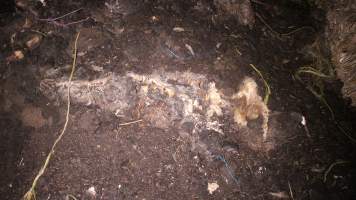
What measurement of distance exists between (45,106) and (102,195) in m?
0.73

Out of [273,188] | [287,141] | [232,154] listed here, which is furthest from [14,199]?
[287,141]

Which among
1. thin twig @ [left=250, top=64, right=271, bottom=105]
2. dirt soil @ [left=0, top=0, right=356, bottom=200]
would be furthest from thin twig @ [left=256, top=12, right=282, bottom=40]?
thin twig @ [left=250, top=64, right=271, bottom=105]

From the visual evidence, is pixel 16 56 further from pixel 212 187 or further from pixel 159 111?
pixel 212 187

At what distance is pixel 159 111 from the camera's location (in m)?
1.91

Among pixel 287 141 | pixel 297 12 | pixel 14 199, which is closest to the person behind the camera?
pixel 14 199

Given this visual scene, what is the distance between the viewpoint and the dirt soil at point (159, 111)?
68.4 inches

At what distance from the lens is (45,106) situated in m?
1.89

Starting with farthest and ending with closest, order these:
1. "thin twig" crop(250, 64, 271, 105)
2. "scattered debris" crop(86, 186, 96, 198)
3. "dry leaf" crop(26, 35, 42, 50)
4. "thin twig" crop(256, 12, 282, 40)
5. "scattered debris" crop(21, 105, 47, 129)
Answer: "thin twig" crop(256, 12, 282, 40) < "dry leaf" crop(26, 35, 42, 50) < "thin twig" crop(250, 64, 271, 105) < "scattered debris" crop(21, 105, 47, 129) < "scattered debris" crop(86, 186, 96, 198)

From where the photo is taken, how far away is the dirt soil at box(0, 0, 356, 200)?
1.74 m

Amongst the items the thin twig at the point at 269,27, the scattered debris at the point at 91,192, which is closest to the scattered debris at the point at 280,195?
the scattered debris at the point at 91,192

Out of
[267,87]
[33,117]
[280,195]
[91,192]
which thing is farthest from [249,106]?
[33,117]

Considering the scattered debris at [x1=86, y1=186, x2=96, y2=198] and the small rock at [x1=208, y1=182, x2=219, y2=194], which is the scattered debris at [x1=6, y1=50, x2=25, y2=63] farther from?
the small rock at [x1=208, y1=182, x2=219, y2=194]

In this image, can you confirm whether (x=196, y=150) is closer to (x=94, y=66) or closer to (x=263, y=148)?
(x=263, y=148)

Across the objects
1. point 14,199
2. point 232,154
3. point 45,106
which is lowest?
point 14,199
